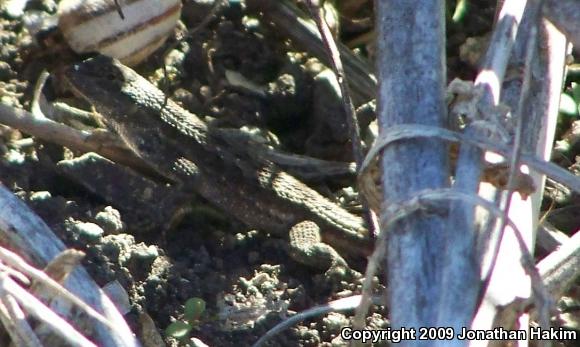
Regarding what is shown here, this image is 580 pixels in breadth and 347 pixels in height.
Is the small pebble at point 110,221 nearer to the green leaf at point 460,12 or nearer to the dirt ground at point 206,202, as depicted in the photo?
the dirt ground at point 206,202

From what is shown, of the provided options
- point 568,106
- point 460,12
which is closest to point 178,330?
point 568,106

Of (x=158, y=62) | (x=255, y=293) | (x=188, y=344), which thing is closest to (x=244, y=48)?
(x=158, y=62)

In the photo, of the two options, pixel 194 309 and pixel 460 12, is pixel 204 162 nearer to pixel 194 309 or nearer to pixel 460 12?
pixel 460 12

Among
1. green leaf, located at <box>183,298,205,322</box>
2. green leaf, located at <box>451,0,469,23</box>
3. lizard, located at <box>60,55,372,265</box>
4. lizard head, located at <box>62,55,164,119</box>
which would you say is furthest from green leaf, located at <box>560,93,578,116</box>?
lizard head, located at <box>62,55,164,119</box>

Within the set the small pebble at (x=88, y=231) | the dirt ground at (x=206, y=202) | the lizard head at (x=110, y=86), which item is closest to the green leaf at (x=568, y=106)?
the dirt ground at (x=206, y=202)

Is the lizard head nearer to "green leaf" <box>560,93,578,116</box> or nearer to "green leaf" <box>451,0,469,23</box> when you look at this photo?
"green leaf" <box>451,0,469,23</box>
